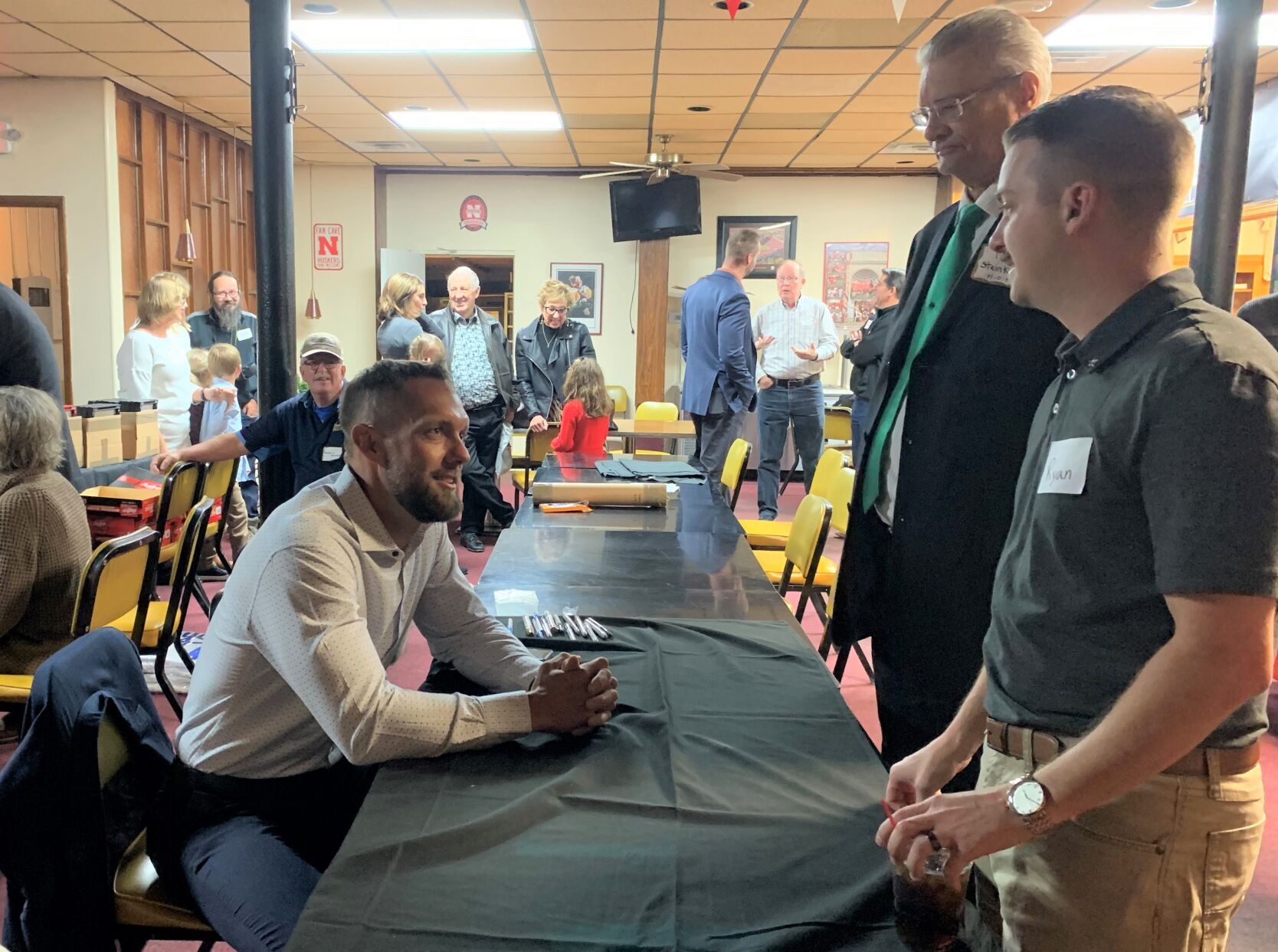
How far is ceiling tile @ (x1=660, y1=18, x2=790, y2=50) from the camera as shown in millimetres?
4875

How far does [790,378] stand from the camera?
6.38 m

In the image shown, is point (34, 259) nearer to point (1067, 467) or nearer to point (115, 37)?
point (115, 37)

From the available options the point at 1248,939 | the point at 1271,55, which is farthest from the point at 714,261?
the point at 1248,939

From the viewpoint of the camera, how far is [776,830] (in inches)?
41.9

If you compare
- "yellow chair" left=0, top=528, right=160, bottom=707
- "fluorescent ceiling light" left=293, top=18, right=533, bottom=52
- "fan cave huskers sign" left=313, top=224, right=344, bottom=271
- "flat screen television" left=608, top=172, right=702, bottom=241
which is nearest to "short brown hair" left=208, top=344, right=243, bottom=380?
"fluorescent ceiling light" left=293, top=18, right=533, bottom=52

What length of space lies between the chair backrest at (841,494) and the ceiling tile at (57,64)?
520 centimetres

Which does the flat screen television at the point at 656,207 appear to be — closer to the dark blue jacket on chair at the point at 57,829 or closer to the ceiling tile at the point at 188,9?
the ceiling tile at the point at 188,9

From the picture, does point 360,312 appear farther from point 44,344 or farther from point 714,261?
point 44,344

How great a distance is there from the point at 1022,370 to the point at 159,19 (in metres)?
5.14

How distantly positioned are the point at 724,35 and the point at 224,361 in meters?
3.22

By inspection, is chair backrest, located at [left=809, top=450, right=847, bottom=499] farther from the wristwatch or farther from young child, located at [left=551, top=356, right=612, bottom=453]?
the wristwatch

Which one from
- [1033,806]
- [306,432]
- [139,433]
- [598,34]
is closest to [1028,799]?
[1033,806]

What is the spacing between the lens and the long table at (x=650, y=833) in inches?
34.8

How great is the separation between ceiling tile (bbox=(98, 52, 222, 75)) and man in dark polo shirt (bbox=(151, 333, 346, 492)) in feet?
10.9
